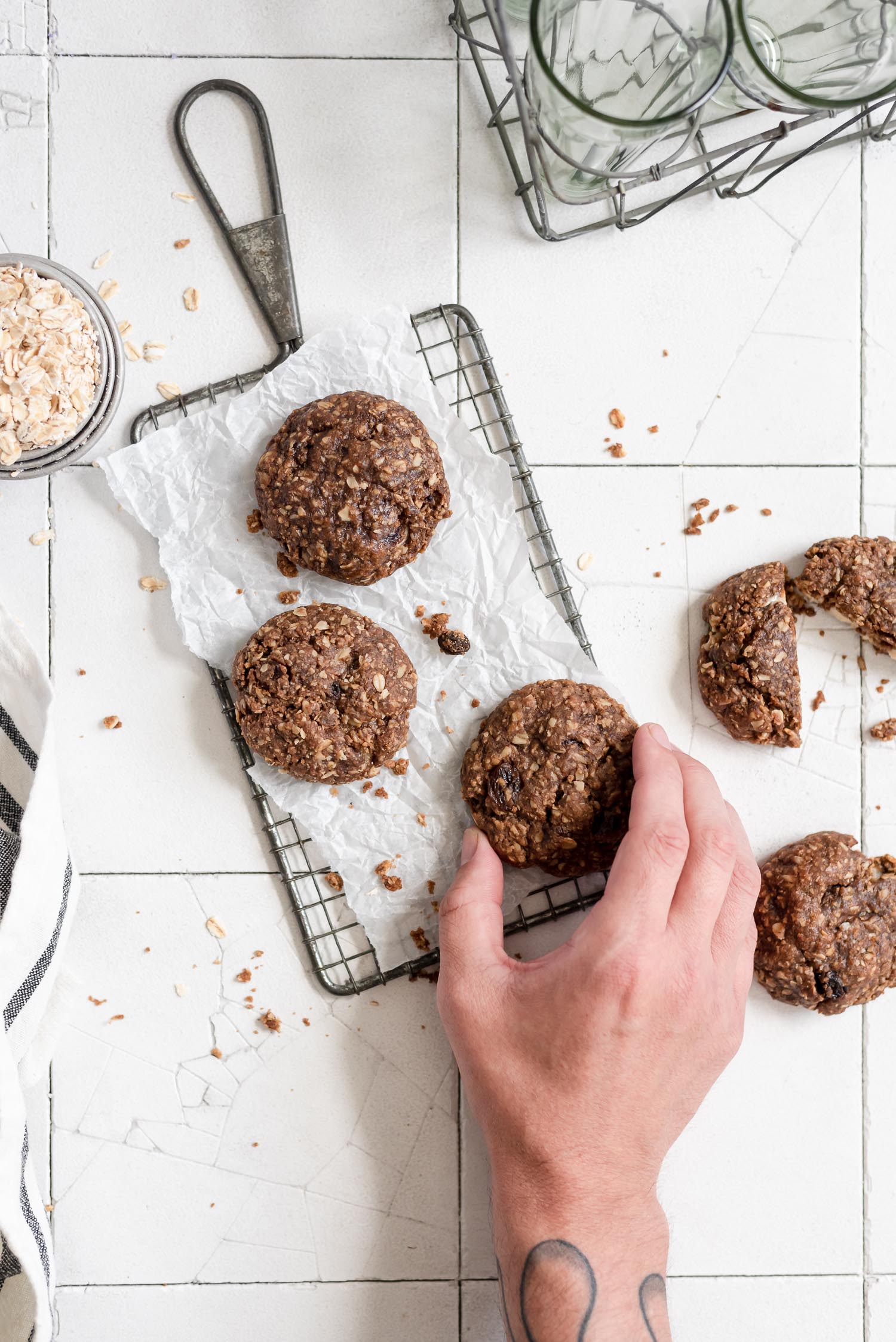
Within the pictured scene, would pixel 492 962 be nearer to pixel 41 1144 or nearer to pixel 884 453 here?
pixel 41 1144

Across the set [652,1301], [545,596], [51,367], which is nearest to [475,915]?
[545,596]

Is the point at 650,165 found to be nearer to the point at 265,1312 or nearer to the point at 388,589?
the point at 388,589

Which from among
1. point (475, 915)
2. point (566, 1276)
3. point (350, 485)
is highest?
point (350, 485)

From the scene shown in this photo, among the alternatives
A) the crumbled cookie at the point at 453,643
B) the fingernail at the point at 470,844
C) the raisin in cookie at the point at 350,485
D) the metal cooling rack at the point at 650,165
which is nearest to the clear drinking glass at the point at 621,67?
the metal cooling rack at the point at 650,165

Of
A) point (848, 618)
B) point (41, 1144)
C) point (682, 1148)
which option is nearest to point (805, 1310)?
point (682, 1148)

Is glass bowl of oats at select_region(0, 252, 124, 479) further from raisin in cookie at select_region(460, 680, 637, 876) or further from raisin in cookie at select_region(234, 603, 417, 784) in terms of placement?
raisin in cookie at select_region(460, 680, 637, 876)

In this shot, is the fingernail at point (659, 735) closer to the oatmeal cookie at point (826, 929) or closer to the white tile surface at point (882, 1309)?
the oatmeal cookie at point (826, 929)
